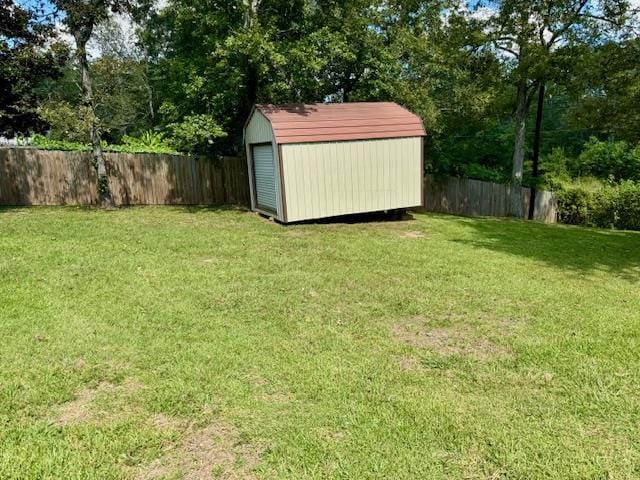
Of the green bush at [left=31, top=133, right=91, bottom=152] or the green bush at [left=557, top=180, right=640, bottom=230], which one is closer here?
the green bush at [left=31, top=133, right=91, bottom=152]

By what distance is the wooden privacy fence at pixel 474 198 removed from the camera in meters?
16.7

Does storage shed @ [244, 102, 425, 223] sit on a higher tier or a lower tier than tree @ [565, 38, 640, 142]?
lower

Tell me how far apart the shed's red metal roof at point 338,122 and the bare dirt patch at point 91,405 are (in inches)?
282

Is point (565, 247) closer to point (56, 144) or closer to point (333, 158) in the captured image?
point (333, 158)

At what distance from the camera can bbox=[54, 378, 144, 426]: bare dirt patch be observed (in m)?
2.80

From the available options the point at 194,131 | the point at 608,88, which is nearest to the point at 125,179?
the point at 194,131

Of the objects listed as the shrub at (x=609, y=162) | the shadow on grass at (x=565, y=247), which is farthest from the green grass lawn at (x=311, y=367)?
the shrub at (x=609, y=162)

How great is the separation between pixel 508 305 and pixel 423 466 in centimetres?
296

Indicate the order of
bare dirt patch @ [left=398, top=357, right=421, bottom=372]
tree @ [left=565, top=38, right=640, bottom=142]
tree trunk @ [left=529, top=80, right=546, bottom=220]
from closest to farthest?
1. bare dirt patch @ [left=398, top=357, right=421, bottom=372]
2. tree @ [left=565, top=38, right=640, bottom=142]
3. tree trunk @ [left=529, top=80, right=546, bottom=220]

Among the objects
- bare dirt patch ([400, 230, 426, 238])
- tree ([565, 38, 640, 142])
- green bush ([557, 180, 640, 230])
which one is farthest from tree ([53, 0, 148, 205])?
green bush ([557, 180, 640, 230])

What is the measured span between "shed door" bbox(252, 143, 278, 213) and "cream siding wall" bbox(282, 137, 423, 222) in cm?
69

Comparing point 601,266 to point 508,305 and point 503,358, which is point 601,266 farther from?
point 503,358

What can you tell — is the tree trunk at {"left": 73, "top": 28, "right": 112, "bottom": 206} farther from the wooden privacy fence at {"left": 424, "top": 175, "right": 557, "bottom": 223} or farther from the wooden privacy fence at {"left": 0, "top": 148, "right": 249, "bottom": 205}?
the wooden privacy fence at {"left": 424, "top": 175, "right": 557, "bottom": 223}

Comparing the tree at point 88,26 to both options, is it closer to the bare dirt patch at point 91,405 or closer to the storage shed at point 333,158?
the storage shed at point 333,158
